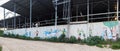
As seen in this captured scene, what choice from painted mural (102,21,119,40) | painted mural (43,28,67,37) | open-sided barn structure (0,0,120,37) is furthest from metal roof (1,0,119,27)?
painted mural (102,21,119,40)

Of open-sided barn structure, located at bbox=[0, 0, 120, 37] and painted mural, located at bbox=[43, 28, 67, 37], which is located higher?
open-sided barn structure, located at bbox=[0, 0, 120, 37]

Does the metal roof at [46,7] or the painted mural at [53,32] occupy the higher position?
the metal roof at [46,7]

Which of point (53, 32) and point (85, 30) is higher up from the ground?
point (85, 30)

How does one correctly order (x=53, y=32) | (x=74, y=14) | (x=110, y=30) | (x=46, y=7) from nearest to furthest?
(x=110, y=30) → (x=53, y=32) → (x=74, y=14) → (x=46, y=7)

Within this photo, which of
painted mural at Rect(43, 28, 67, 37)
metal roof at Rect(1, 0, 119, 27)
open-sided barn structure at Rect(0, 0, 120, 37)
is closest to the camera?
open-sided barn structure at Rect(0, 0, 120, 37)

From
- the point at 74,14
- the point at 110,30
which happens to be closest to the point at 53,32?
the point at 74,14

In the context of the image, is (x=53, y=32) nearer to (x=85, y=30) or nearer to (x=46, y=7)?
(x=85, y=30)

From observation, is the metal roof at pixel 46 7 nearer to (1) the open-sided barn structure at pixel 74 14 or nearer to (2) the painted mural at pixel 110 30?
(1) the open-sided barn structure at pixel 74 14

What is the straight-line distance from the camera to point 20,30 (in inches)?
1435

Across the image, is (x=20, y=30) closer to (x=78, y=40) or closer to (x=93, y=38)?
(x=78, y=40)

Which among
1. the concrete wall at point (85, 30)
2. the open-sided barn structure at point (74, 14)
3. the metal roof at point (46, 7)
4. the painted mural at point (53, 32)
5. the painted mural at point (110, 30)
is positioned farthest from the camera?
the metal roof at point (46, 7)

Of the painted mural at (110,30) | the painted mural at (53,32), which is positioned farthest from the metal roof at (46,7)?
the painted mural at (110,30)

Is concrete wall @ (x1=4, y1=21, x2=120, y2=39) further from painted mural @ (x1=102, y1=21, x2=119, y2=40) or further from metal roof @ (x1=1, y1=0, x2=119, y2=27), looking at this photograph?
metal roof @ (x1=1, y1=0, x2=119, y2=27)

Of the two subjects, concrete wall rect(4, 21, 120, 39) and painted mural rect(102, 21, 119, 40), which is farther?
concrete wall rect(4, 21, 120, 39)
